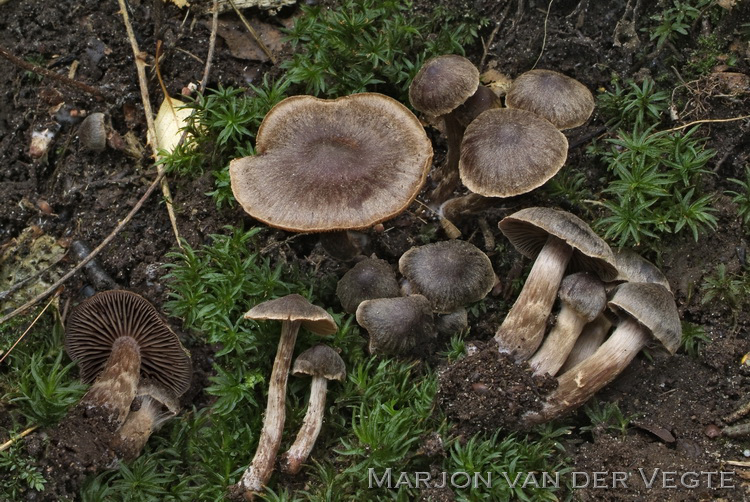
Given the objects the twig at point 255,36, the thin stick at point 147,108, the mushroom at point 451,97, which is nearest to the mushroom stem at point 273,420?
the thin stick at point 147,108

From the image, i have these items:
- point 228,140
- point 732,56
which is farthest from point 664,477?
point 228,140

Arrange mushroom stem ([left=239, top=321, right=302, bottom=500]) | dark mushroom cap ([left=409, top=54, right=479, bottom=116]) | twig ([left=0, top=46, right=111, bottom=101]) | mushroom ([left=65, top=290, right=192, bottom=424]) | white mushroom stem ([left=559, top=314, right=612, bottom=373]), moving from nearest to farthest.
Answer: mushroom stem ([left=239, top=321, right=302, bottom=500]) → mushroom ([left=65, top=290, right=192, bottom=424]) → white mushroom stem ([left=559, top=314, right=612, bottom=373]) → dark mushroom cap ([left=409, top=54, right=479, bottom=116]) → twig ([left=0, top=46, right=111, bottom=101])

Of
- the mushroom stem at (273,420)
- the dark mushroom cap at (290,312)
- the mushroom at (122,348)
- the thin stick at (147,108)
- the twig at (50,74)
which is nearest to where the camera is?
the dark mushroom cap at (290,312)

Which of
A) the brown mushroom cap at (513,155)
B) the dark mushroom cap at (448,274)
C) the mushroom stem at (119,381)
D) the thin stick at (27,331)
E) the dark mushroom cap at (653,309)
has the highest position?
the brown mushroom cap at (513,155)

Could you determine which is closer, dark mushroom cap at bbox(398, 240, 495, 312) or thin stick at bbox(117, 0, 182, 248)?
dark mushroom cap at bbox(398, 240, 495, 312)

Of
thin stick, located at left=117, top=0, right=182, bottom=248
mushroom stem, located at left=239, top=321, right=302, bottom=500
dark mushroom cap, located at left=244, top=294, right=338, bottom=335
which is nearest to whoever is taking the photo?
dark mushroom cap, located at left=244, top=294, right=338, bottom=335

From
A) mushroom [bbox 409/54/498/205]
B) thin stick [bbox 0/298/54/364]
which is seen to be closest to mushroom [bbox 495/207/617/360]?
mushroom [bbox 409/54/498/205]

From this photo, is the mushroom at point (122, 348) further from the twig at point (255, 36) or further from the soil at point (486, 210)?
the twig at point (255, 36)

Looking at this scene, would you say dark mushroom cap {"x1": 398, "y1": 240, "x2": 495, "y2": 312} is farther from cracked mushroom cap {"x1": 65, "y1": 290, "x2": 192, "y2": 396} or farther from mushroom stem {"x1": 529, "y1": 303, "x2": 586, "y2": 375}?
cracked mushroom cap {"x1": 65, "y1": 290, "x2": 192, "y2": 396}
